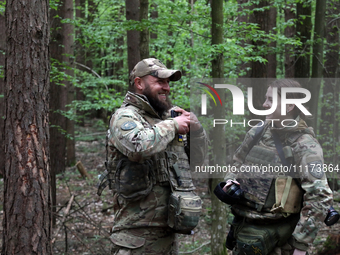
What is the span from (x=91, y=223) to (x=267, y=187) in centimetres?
401

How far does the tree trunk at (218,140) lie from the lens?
5.65 meters

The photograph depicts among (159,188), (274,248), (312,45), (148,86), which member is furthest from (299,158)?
(312,45)

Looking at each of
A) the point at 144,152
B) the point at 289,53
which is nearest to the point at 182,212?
the point at 144,152

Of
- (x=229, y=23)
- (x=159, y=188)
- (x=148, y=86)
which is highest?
(x=229, y=23)

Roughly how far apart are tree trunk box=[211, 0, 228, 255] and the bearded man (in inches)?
93.9

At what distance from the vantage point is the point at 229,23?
6.51m

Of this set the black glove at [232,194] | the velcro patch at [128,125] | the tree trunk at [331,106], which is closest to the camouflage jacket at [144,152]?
the velcro patch at [128,125]

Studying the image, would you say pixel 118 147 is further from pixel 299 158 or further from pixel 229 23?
pixel 229 23

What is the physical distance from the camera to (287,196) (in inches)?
121

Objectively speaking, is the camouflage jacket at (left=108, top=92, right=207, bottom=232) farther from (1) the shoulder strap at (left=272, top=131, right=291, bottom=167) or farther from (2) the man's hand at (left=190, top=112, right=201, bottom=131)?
(1) the shoulder strap at (left=272, top=131, right=291, bottom=167)

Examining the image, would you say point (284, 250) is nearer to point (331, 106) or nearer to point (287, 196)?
point (287, 196)

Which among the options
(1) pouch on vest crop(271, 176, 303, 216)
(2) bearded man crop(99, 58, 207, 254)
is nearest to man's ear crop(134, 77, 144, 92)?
(2) bearded man crop(99, 58, 207, 254)

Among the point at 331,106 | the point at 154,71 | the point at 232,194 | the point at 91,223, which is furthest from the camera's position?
the point at 331,106

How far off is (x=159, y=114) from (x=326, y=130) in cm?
853
